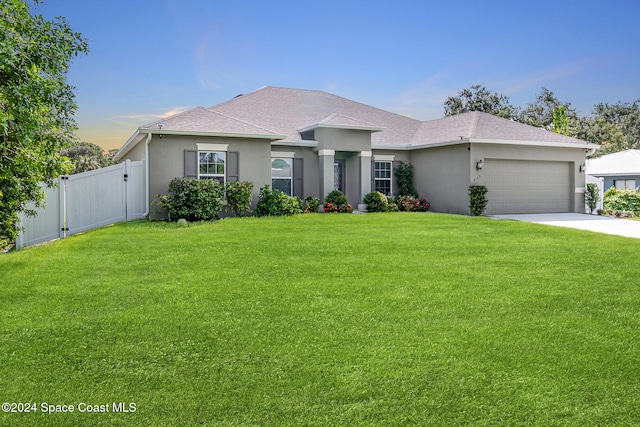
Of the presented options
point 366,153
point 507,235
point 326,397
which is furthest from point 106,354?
point 366,153

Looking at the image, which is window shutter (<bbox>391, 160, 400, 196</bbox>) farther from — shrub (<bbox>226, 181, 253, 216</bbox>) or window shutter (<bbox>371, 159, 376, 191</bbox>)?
shrub (<bbox>226, 181, 253, 216</bbox>)

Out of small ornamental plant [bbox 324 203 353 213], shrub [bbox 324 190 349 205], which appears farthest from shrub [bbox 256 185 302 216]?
shrub [bbox 324 190 349 205]

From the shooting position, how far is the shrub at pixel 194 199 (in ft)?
47.4

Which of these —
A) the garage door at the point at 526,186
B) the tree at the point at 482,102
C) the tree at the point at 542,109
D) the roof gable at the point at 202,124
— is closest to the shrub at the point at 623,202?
the garage door at the point at 526,186

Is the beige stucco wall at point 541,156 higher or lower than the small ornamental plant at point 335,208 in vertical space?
higher

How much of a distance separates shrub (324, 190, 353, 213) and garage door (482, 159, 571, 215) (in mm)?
5541

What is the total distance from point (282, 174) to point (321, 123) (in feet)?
8.10

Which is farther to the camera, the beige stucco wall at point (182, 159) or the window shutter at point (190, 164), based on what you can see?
the window shutter at point (190, 164)

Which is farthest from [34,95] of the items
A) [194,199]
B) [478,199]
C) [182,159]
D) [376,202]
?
[478,199]

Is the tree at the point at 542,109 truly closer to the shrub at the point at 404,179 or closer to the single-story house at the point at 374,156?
the single-story house at the point at 374,156

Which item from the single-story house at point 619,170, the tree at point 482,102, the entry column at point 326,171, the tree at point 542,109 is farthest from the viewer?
the tree at point 542,109

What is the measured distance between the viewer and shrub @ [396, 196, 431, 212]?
19984 millimetres

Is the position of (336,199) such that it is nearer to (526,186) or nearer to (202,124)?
(202,124)

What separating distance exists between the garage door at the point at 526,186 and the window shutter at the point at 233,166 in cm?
944
